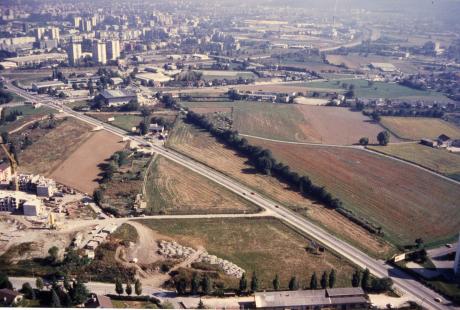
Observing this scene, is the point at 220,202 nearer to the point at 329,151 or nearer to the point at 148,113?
the point at 329,151

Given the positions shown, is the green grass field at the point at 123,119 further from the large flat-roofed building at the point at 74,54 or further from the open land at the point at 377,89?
the large flat-roofed building at the point at 74,54

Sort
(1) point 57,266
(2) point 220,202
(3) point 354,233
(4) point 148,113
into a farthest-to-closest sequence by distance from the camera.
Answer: (4) point 148,113, (2) point 220,202, (3) point 354,233, (1) point 57,266

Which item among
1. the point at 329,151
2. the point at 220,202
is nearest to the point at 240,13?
the point at 329,151

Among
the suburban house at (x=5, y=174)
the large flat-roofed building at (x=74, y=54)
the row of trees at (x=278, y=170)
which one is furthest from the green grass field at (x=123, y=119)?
the large flat-roofed building at (x=74, y=54)

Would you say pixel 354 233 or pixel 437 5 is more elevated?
pixel 437 5

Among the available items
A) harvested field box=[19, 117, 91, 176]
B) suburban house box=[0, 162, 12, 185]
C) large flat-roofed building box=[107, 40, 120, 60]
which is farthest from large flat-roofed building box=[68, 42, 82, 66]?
suburban house box=[0, 162, 12, 185]

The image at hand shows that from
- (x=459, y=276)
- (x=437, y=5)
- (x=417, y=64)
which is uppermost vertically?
(x=437, y=5)

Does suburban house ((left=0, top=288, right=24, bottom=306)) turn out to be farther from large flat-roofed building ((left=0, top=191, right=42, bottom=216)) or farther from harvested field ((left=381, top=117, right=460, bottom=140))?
harvested field ((left=381, top=117, right=460, bottom=140))
